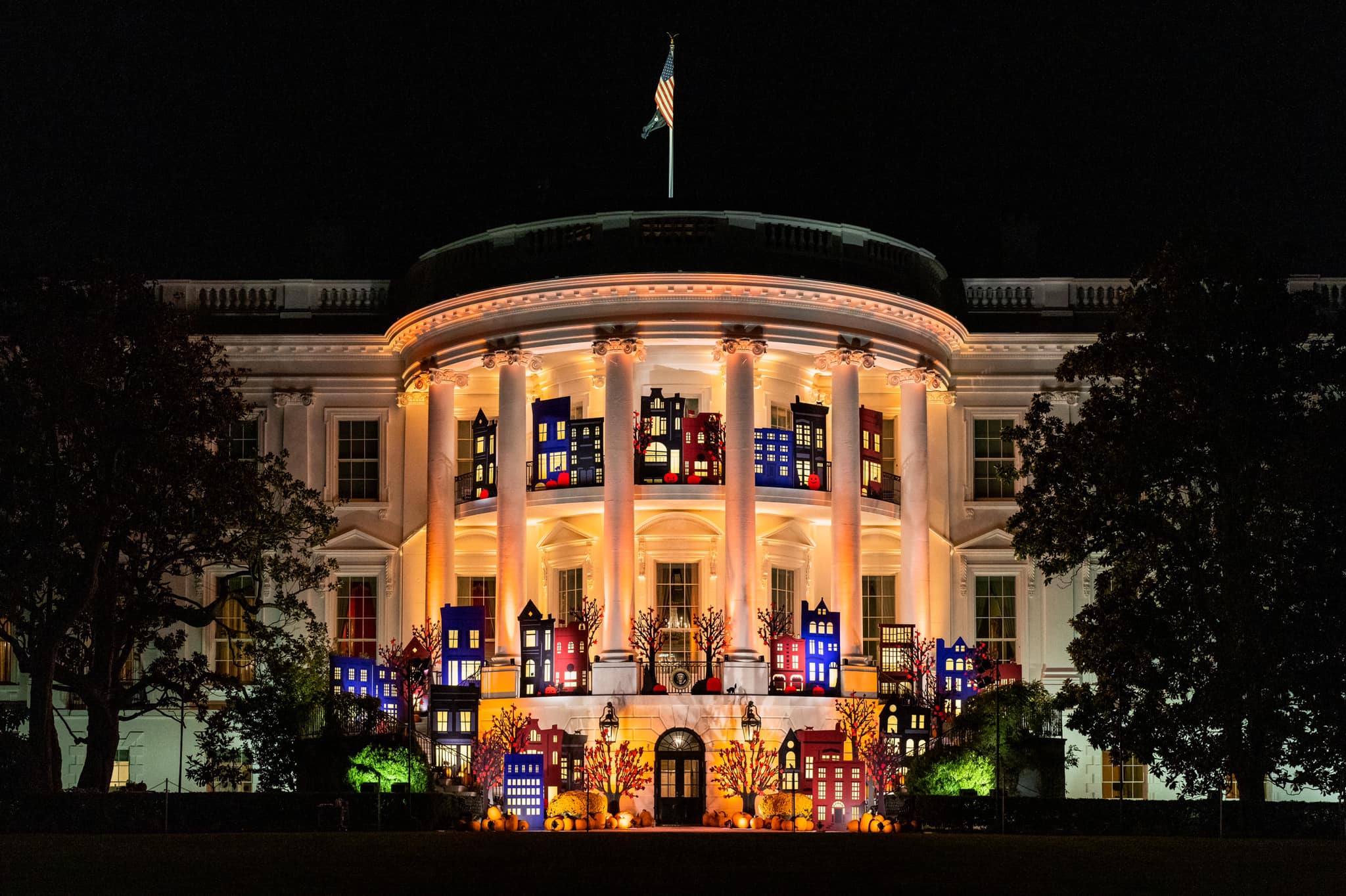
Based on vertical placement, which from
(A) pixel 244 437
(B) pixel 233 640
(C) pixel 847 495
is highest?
(A) pixel 244 437

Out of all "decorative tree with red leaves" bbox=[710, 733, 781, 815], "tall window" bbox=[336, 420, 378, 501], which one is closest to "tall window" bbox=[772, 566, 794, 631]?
"decorative tree with red leaves" bbox=[710, 733, 781, 815]

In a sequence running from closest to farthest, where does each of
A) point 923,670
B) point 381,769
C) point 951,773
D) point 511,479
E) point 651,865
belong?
point 651,865 < point 381,769 < point 951,773 < point 923,670 < point 511,479

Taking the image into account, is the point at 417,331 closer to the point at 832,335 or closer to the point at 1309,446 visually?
the point at 832,335

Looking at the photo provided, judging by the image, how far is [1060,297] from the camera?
153ft

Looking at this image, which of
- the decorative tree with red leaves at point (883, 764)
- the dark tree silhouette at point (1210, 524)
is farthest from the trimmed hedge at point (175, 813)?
the dark tree silhouette at point (1210, 524)

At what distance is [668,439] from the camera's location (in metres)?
41.2

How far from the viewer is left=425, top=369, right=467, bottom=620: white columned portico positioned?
4288 centimetres

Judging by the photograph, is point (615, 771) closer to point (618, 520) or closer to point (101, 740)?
point (618, 520)

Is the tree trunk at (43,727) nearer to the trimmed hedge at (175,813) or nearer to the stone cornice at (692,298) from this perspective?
the trimmed hedge at (175,813)

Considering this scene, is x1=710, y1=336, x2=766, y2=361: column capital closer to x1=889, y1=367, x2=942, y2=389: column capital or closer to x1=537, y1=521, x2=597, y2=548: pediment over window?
x1=889, y1=367, x2=942, y2=389: column capital

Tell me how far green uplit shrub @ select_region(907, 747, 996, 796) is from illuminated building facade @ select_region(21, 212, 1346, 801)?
2050 mm

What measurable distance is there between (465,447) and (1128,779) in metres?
17.3

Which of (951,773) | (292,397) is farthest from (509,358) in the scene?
(951,773)

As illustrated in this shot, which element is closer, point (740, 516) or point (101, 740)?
point (101, 740)
